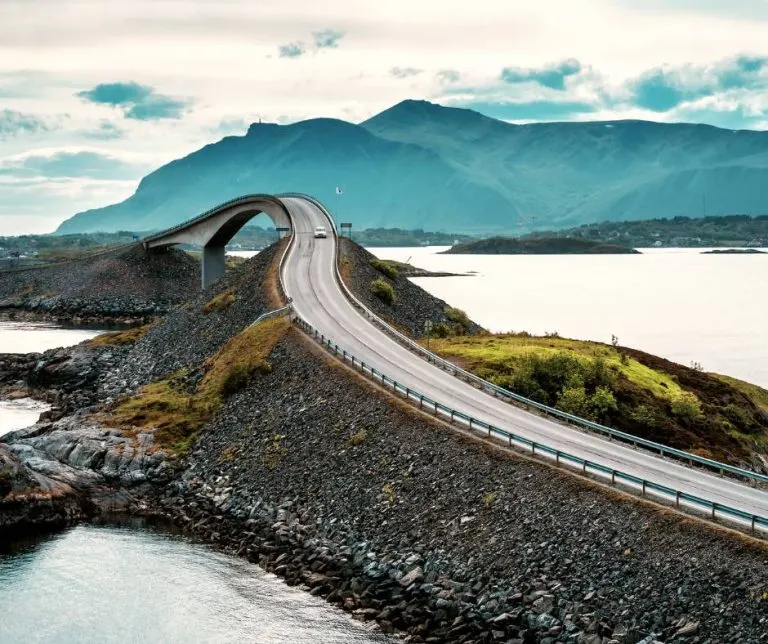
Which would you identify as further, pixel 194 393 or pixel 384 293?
pixel 384 293

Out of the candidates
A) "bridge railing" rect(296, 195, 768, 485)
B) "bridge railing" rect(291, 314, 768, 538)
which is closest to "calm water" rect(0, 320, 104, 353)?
"bridge railing" rect(296, 195, 768, 485)

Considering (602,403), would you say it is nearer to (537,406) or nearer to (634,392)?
(634,392)

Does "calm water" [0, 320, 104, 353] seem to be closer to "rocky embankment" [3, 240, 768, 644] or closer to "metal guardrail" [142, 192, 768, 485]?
"metal guardrail" [142, 192, 768, 485]

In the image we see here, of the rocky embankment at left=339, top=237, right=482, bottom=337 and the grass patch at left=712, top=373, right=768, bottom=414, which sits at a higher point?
the rocky embankment at left=339, top=237, right=482, bottom=337

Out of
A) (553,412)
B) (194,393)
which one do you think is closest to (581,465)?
(553,412)

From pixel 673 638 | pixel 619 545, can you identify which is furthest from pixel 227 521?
pixel 673 638

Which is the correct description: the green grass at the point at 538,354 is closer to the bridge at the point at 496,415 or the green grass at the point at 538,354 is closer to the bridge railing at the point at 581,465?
the bridge at the point at 496,415

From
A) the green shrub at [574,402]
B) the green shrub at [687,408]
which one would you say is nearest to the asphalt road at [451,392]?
the green shrub at [574,402]
